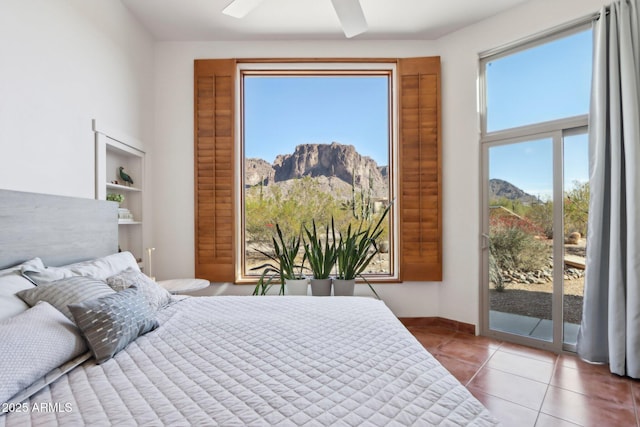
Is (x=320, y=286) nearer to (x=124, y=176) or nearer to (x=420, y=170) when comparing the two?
(x=420, y=170)

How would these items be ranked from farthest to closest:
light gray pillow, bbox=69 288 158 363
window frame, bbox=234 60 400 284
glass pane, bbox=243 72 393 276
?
glass pane, bbox=243 72 393 276
window frame, bbox=234 60 400 284
light gray pillow, bbox=69 288 158 363

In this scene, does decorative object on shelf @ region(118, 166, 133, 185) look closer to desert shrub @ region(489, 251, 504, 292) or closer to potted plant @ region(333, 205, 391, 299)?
potted plant @ region(333, 205, 391, 299)

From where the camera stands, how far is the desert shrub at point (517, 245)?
270cm

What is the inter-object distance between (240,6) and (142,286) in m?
1.87

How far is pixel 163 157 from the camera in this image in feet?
10.2

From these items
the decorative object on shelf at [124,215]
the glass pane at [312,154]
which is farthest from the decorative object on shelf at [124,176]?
the glass pane at [312,154]

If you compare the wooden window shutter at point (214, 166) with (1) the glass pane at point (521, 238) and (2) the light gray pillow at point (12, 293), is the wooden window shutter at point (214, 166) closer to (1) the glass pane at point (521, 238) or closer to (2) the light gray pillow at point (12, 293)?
(2) the light gray pillow at point (12, 293)

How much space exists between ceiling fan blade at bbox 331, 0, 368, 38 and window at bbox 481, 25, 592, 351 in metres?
1.54

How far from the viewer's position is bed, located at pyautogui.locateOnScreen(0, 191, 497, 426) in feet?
2.72

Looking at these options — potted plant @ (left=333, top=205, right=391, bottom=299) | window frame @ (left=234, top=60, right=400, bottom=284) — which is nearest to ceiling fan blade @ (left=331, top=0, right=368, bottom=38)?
window frame @ (left=234, top=60, right=400, bottom=284)

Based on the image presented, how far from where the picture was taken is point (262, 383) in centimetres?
98

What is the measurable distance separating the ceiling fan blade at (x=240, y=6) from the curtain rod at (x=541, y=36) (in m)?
2.19

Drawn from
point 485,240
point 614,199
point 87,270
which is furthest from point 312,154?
point 614,199

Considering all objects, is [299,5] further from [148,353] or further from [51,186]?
[148,353]
